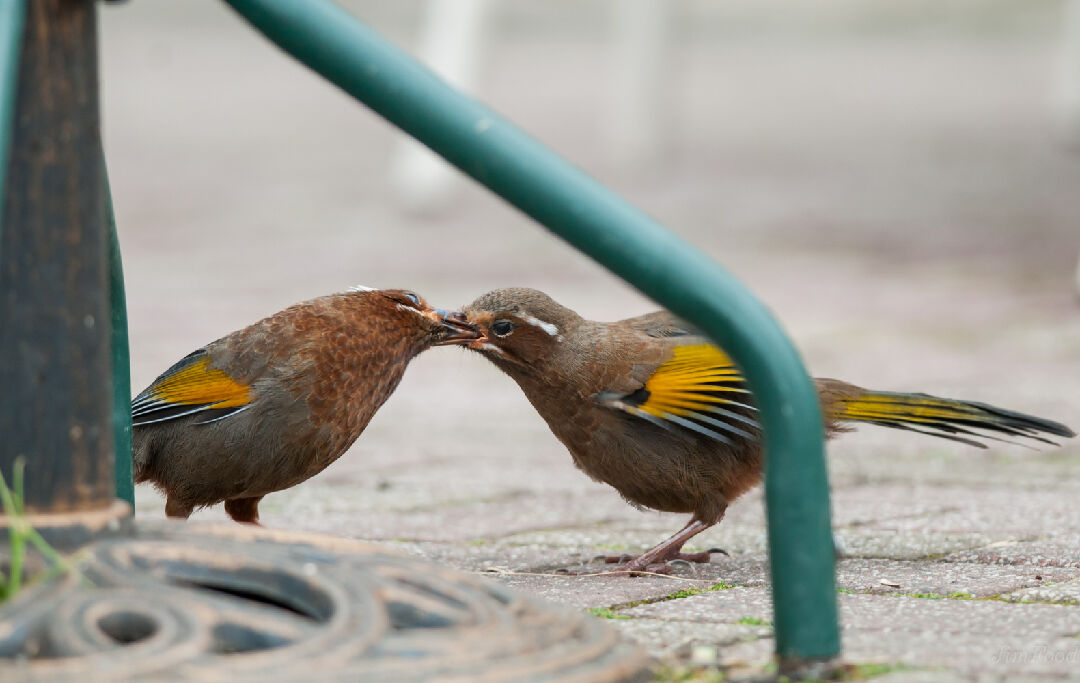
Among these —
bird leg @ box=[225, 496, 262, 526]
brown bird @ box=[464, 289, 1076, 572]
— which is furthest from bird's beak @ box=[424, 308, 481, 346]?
bird leg @ box=[225, 496, 262, 526]

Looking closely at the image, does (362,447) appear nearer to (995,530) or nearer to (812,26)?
(995,530)

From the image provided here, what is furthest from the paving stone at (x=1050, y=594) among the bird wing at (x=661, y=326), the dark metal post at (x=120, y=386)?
the dark metal post at (x=120, y=386)

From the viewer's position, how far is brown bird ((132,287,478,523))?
4.16 meters

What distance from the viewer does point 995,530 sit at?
4.17 metres

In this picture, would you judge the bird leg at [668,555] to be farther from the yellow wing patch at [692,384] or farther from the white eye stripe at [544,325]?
the white eye stripe at [544,325]

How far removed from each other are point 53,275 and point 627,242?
883 mm

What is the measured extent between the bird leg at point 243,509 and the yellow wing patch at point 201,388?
35 centimetres

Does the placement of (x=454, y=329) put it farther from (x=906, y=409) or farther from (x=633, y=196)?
(x=633, y=196)

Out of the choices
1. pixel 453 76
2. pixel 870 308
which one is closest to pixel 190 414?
pixel 870 308

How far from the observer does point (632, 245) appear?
7.22ft

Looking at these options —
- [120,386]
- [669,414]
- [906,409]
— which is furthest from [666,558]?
[120,386]

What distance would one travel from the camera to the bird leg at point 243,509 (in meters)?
4.54

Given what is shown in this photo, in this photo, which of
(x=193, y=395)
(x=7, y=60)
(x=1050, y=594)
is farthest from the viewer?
(x=193, y=395)

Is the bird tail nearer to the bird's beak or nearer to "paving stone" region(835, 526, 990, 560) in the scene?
"paving stone" region(835, 526, 990, 560)
